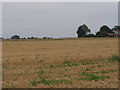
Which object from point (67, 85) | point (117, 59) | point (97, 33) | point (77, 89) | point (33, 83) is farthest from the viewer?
point (97, 33)

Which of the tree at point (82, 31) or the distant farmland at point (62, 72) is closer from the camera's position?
the distant farmland at point (62, 72)

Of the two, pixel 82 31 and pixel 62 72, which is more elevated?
pixel 82 31

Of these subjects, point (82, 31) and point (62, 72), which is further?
point (82, 31)

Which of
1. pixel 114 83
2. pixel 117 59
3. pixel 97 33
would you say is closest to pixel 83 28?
pixel 97 33

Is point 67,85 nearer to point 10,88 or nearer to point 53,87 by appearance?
point 53,87

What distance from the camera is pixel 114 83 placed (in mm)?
7648

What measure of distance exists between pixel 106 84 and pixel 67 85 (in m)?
1.32

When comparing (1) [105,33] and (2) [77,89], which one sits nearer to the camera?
(2) [77,89]

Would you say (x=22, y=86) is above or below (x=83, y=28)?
below

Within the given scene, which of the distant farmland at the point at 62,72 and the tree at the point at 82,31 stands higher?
the tree at the point at 82,31

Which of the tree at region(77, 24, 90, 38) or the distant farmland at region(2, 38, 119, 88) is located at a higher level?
the tree at region(77, 24, 90, 38)

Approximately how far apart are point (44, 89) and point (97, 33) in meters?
83.7

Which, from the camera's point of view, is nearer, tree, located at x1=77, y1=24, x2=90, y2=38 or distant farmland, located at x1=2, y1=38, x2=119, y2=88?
distant farmland, located at x1=2, y1=38, x2=119, y2=88

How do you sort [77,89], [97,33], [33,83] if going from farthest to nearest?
[97,33]
[33,83]
[77,89]
